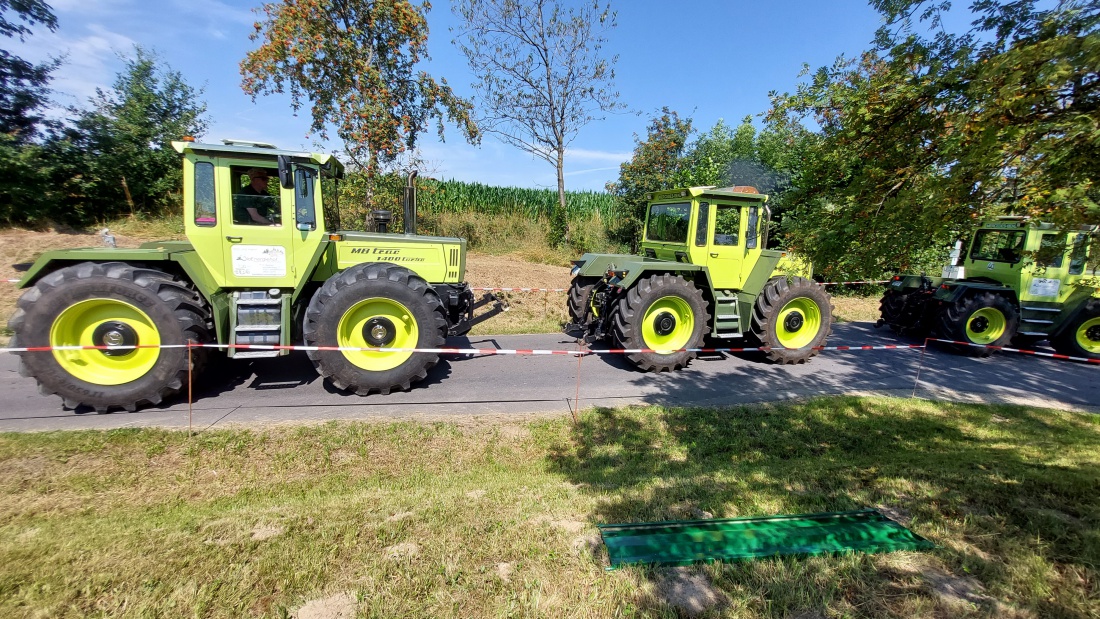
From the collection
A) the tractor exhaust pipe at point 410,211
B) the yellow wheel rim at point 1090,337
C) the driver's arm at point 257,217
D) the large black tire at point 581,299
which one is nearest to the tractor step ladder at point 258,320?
the driver's arm at point 257,217

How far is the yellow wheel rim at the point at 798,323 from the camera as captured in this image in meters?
7.12

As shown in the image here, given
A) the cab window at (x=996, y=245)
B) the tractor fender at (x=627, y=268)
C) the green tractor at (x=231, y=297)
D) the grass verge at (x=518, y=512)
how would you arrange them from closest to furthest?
the grass verge at (x=518, y=512)
the green tractor at (x=231, y=297)
the tractor fender at (x=627, y=268)
the cab window at (x=996, y=245)

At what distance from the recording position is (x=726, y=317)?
6.93 metres

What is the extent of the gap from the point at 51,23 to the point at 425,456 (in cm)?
1627

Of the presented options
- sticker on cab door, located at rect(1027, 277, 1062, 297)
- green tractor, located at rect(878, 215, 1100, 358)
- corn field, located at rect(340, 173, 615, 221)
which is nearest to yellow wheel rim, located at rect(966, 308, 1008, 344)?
green tractor, located at rect(878, 215, 1100, 358)

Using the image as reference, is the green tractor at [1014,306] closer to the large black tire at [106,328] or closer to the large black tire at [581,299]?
the large black tire at [581,299]

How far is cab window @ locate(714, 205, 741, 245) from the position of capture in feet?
22.6

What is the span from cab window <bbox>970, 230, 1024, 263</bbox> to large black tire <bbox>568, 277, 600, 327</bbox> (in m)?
7.00

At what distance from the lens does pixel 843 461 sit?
393 centimetres

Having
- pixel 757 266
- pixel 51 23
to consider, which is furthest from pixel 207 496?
pixel 51 23

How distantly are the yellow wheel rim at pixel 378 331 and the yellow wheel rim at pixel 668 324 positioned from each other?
123 inches

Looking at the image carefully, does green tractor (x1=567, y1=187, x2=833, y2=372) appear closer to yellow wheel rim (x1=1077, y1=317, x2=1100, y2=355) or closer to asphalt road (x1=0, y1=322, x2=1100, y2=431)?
asphalt road (x1=0, y1=322, x2=1100, y2=431)

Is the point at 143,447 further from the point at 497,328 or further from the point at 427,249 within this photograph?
the point at 497,328

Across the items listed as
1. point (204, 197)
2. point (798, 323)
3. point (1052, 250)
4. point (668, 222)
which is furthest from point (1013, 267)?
point (204, 197)
